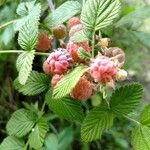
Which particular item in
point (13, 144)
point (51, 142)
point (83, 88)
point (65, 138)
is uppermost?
point (83, 88)

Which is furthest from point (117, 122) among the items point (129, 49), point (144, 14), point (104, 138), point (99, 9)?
point (99, 9)

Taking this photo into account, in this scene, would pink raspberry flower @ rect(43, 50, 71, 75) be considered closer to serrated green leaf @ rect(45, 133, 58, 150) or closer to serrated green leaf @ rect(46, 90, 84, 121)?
serrated green leaf @ rect(46, 90, 84, 121)

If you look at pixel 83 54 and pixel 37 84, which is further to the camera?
pixel 37 84

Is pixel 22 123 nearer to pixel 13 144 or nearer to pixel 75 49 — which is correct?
pixel 13 144

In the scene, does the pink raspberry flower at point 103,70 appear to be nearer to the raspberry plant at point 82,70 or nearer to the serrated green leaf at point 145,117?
the raspberry plant at point 82,70

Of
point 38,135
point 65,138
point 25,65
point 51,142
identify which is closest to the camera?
point 25,65

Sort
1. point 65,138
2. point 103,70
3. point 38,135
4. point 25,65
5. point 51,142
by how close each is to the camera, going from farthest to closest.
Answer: point 65,138
point 51,142
point 38,135
point 25,65
point 103,70

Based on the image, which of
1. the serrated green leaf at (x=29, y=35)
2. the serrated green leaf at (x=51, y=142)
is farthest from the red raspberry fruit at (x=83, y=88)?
the serrated green leaf at (x=51, y=142)

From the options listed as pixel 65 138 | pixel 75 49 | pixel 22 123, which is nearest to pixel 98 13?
pixel 75 49
